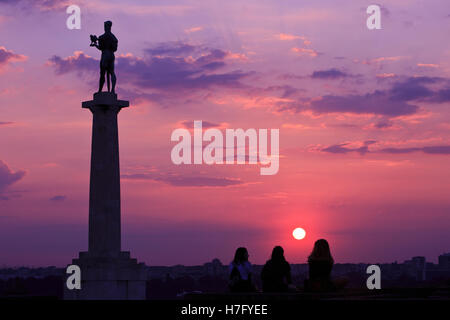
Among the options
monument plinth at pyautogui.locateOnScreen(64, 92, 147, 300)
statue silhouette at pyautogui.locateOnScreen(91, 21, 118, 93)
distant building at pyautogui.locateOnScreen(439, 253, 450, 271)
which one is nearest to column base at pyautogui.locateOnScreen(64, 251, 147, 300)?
monument plinth at pyautogui.locateOnScreen(64, 92, 147, 300)

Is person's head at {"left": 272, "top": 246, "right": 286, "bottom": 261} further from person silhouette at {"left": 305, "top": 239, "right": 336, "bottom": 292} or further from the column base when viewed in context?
the column base

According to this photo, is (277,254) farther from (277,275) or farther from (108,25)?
(108,25)

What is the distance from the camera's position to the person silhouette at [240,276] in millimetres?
22469

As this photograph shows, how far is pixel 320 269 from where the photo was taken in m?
20.9

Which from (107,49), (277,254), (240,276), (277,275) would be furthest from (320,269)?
(107,49)

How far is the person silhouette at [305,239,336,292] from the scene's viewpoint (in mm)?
20812

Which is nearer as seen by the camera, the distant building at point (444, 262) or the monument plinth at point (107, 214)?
the monument plinth at point (107, 214)

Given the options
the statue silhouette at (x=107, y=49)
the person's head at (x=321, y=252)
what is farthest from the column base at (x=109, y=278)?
the person's head at (x=321, y=252)

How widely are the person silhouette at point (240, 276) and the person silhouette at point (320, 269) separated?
73.4 inches

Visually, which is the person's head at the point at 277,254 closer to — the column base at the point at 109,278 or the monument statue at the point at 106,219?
the column base at the point at 109,278
